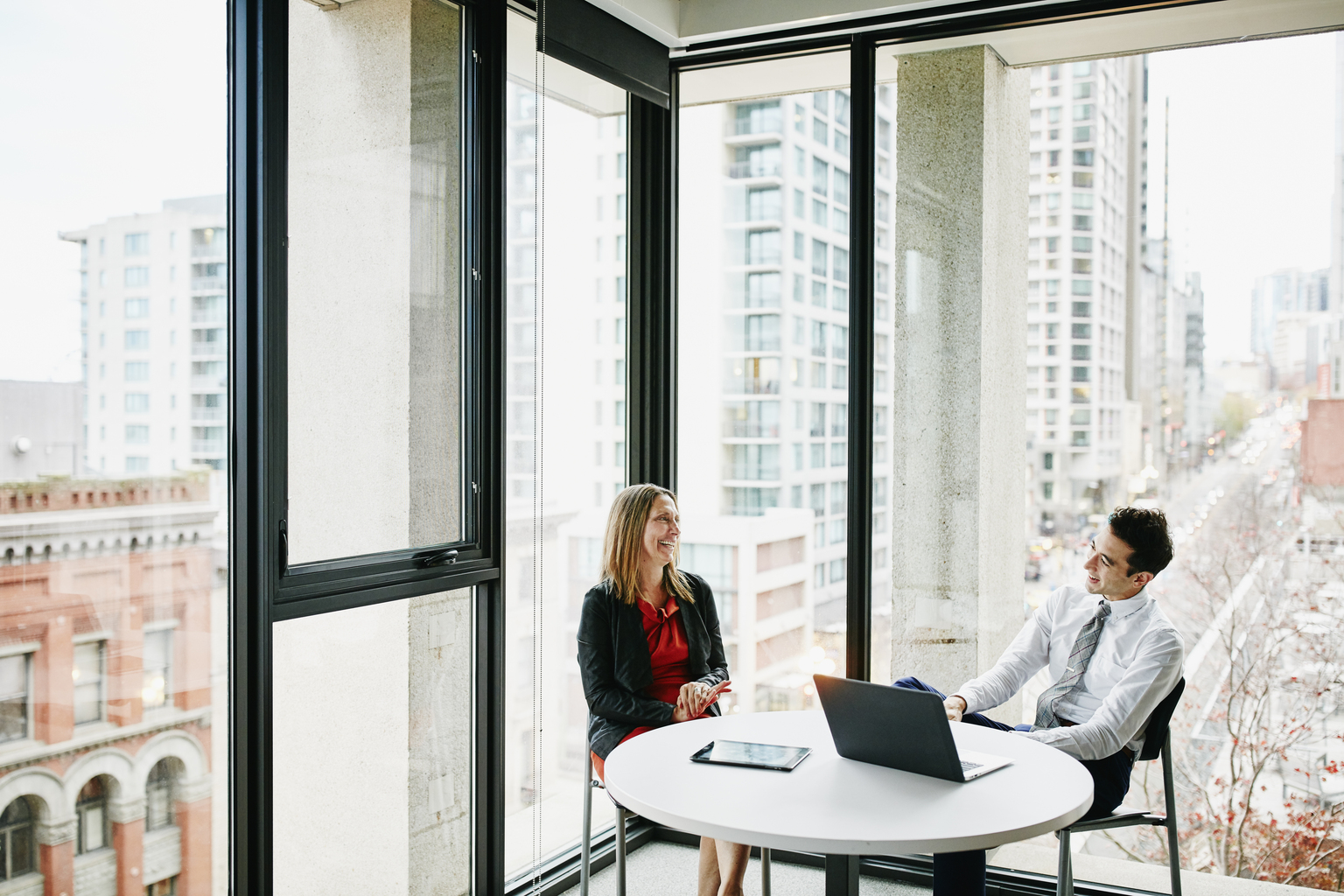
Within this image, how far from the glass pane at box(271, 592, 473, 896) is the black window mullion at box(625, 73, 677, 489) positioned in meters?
1.06

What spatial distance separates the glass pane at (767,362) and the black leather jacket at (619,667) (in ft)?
2.23

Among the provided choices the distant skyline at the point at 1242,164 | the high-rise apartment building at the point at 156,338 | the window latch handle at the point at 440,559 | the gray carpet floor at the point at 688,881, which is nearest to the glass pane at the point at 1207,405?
the distant skyline at the point at 1242,164

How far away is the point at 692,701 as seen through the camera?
2807 millimetres

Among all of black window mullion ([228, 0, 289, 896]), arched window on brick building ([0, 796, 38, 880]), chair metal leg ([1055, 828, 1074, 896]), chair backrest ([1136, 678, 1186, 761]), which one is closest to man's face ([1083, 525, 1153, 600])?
chair backrest ([1136, 678, 1186, 761])

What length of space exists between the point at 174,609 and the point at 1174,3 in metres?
3.21

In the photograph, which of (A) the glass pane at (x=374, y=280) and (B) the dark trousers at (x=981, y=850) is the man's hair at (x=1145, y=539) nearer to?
(B) the dark trousers at (x=981, y=850)

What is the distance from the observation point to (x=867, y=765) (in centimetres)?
208

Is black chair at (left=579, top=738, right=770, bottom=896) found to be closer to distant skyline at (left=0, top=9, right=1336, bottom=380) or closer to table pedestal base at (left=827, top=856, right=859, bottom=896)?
table pedestal base at (left=827, top=856, right=859, bottom=896)

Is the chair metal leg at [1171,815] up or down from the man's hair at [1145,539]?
down

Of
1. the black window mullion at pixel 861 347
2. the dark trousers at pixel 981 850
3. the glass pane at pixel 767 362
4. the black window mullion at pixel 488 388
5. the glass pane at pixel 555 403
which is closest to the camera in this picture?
the dark trousers at pixel 981 850

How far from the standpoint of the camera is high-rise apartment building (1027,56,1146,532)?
10.6 ft

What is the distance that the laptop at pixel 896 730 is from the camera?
190 centimetres

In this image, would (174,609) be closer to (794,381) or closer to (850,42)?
(794,381)

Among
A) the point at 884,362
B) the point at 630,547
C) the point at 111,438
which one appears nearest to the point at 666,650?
the point at 630,547
